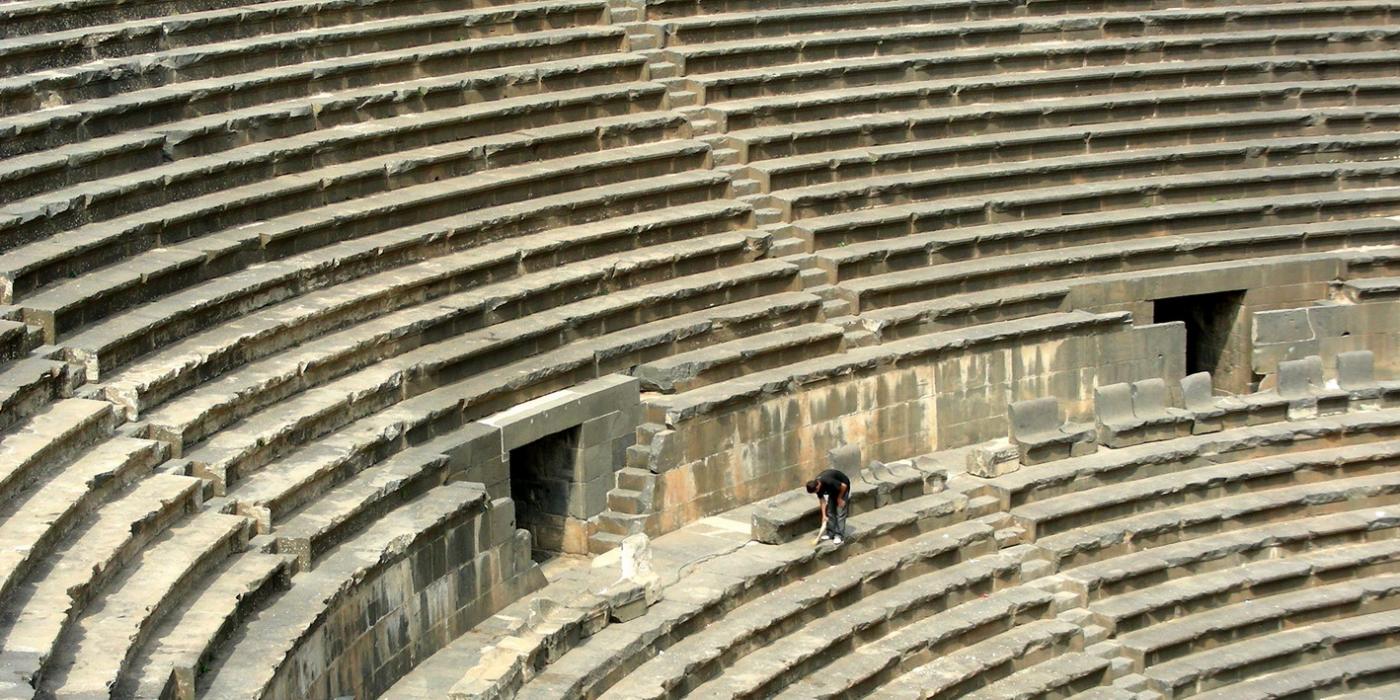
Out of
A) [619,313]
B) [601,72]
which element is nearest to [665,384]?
[619,313]

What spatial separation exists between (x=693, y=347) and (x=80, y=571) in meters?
9.29

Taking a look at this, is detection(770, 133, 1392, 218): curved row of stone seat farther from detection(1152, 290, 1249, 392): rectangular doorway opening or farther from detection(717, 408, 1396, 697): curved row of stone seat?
detection(717, 408, 1396, 697): curved row of stone seat

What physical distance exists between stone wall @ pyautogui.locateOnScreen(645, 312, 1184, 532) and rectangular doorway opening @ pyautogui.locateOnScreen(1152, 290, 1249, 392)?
1.39 meters

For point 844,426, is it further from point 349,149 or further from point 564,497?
point 349,149

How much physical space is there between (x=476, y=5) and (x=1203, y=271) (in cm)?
899

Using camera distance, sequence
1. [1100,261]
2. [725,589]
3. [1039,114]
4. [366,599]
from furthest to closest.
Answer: [1039,114]
[1100,261]
[725,589]
[366,599]

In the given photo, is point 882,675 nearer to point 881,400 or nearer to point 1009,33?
point 881,400

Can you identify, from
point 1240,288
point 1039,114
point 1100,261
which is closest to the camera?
point 1100,261

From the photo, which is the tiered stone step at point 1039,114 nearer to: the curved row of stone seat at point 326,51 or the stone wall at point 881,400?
the curved row of stone seat at point 326,51

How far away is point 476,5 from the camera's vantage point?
84.4 feet

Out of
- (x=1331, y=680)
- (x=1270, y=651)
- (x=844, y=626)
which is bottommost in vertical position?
(x=1331, y=680)

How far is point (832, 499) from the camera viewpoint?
21906 mm

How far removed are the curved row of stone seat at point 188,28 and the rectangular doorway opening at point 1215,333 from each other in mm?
9369

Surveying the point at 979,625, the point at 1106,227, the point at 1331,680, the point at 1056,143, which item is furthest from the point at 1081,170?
the point at 979,625
